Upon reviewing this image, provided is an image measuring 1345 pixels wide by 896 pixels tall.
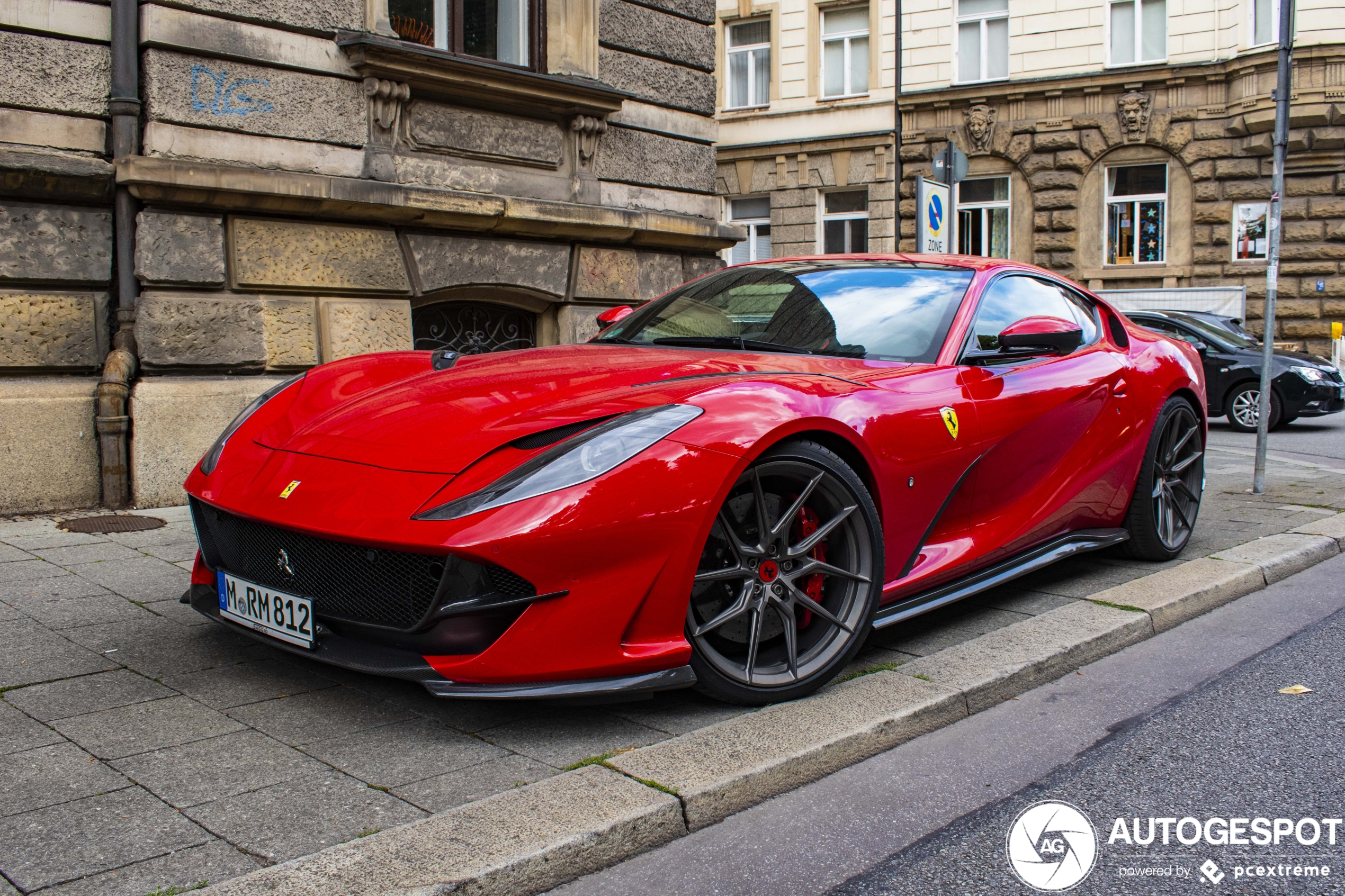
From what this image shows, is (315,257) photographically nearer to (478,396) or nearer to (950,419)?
(478,396)

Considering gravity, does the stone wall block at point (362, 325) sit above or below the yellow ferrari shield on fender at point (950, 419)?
above

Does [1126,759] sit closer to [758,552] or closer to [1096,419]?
[758,552]

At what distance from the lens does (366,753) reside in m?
2.80

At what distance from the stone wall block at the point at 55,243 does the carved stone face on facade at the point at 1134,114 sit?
63.7ft

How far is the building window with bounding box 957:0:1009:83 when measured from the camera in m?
22.9

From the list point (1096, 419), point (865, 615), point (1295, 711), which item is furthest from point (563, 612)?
point (1096, 419)

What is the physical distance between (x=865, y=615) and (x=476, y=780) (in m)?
1.31

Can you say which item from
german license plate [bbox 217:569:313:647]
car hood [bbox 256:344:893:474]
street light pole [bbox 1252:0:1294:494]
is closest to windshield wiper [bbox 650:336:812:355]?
car hood [bbox 256:344:893:474]

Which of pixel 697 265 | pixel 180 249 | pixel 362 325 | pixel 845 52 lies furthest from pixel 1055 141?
pixel 180 249

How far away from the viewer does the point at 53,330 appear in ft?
21.8

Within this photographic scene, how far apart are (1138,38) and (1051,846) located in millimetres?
22413

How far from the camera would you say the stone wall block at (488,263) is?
26.5ft

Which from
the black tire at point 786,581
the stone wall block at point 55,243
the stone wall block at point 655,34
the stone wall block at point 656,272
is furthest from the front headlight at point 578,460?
the stone wall block at point 655,34

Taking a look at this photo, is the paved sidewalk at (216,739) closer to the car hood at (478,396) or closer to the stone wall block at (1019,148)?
the car hood at (478,396)
